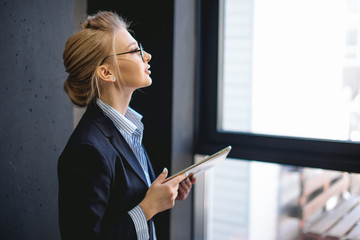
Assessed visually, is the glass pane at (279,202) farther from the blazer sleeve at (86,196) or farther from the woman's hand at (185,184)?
the blazer sleeve at (86,196)

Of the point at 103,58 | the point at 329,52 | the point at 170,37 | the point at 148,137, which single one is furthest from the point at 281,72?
the point at 103,58

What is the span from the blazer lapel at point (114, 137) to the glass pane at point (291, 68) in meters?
0.90

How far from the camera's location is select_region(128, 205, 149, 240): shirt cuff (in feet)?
3.06

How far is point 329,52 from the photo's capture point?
156 centimetres

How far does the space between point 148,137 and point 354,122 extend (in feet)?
3.29

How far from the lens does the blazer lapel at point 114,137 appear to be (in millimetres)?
1005

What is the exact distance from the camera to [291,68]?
5.48ft

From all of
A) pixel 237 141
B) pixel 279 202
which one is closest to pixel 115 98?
pixel 237 141

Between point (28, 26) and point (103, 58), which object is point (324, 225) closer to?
point (103, 58)

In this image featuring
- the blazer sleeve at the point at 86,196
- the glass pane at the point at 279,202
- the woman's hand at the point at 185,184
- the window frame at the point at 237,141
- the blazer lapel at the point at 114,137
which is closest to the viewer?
the blazer sleeve at the point at 86,196

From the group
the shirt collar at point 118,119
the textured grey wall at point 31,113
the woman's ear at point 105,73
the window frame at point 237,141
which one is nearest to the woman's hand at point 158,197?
the shirt collar at point 118,119

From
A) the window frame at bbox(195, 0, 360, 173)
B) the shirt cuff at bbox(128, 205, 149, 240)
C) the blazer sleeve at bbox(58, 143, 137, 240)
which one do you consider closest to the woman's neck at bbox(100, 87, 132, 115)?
the blazer sleeve at bbox(58, 143, 137, 240)

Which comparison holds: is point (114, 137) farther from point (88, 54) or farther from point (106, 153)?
point (88, 54)

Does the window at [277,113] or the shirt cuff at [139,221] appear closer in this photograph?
the shirt cuff at [139,221]
